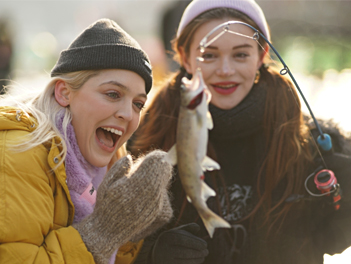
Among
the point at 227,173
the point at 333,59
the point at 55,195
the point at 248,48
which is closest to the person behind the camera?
the point at 55,195

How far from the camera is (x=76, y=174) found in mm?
2229

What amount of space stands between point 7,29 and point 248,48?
754cm

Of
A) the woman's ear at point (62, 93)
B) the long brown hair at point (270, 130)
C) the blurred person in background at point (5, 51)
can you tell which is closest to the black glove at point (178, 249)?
the long brown hair at point (270, 130)

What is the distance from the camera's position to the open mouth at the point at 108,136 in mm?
2375

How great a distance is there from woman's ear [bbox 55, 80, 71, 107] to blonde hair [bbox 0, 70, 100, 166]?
0.08ft

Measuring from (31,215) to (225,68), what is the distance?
5.58 feet

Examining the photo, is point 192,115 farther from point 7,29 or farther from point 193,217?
point 7,29

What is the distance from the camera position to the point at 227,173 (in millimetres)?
3127

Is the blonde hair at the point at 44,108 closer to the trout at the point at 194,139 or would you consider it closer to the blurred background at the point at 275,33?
the trout at the point at 194,139

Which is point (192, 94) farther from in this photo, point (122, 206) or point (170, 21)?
point (170, 21)

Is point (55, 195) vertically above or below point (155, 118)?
below

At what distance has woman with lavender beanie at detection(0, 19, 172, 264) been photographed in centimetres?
190

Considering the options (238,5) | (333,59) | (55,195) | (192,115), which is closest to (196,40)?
(238,5)

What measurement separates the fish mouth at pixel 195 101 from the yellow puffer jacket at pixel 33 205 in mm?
1055
